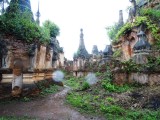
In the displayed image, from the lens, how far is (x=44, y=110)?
10539 millimetres

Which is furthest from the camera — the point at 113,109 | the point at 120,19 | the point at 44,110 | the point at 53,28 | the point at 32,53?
the point at 53,28

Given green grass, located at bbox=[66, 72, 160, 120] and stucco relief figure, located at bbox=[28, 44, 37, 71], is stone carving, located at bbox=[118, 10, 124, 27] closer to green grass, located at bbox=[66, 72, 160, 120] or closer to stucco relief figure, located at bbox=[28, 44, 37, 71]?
green grass, located at bbox=[66, 72, 160, 120]

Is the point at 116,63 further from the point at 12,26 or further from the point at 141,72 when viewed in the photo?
the point at 12,26

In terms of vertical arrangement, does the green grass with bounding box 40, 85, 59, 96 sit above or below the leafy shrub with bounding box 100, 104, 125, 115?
above

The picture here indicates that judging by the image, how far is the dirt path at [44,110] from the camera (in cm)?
955

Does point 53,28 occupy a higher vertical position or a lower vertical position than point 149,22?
higher

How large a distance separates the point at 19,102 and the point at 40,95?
5.89 ft

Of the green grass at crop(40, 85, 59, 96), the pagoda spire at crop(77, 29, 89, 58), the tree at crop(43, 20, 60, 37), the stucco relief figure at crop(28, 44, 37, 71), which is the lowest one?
the green grass at crop(40, 85, 59, 96)

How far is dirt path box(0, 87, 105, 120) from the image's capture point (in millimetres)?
9545

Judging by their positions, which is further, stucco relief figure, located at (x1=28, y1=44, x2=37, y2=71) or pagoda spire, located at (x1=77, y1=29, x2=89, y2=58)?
pagoda spire, located at (x1=77, y1=29, x2=89, y2=58)

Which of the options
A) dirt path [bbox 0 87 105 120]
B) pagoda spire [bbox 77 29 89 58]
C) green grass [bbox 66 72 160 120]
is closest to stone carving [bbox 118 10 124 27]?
pagoda spire [bbox 77 29 89 58]

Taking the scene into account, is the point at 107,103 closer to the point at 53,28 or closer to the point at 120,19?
the point at 120,19

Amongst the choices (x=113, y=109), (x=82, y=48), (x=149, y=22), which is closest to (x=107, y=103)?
(x=113, y=109)

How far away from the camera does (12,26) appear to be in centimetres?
1577
